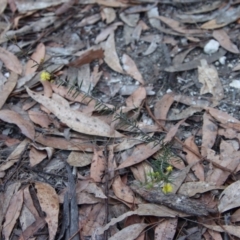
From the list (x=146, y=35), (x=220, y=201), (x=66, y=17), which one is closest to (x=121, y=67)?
(x=146, y=35)

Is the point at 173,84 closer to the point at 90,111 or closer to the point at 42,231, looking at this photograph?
the point at 90,111

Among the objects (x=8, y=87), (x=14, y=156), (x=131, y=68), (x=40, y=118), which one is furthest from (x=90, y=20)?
(x=14, y=156)

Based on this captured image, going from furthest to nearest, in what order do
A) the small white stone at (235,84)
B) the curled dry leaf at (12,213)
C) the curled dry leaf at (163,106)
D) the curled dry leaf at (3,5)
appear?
the curled dry leaf at (3,5)
the small white stone at (235,84)
the curled dry leaf at (163,106)
the curled dry leaf at (12,213)

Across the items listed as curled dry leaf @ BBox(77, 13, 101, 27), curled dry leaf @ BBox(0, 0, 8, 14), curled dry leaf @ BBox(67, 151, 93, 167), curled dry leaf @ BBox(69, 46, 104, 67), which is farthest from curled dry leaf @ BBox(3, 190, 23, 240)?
curled dry leaf @ BBox(0, 0, 8, 14)

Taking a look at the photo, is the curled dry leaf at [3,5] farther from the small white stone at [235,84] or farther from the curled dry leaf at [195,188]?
the curled dry leaf at [195,188]

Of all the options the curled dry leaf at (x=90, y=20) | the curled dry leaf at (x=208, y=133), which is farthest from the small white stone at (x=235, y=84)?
the curled dry leaf at (x=90, y=20)

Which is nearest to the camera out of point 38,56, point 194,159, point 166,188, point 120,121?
point 166,188

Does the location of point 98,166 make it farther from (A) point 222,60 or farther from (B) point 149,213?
(A) point 222,60
